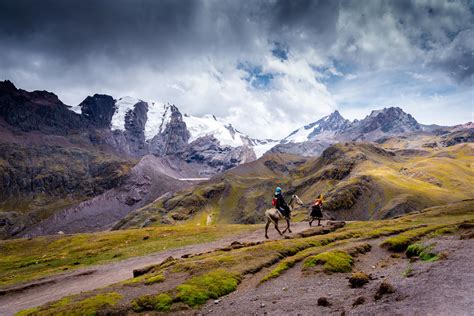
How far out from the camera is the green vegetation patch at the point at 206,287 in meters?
24.5

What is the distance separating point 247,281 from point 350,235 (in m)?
23.8

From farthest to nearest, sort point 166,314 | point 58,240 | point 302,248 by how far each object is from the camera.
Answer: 1. point 58,240
2. point 302,248
3. point 166,314

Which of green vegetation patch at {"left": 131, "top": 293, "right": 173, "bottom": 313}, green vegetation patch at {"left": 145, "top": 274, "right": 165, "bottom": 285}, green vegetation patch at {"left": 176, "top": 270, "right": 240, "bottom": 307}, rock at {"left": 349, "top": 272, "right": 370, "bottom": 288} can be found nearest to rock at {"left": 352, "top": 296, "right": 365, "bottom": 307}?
rock at {"left": 349, "top": 272, "right": 370, "bottom": 288}

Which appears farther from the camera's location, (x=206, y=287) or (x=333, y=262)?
(x=333, y=262)

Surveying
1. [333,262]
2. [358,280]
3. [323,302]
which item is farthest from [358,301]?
[333,262]

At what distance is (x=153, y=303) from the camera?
23859mm

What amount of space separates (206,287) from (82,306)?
8.83 meters

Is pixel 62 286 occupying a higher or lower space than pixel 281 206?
lower

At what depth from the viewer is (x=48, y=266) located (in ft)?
245

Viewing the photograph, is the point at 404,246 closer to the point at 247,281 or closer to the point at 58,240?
the point at 247,281

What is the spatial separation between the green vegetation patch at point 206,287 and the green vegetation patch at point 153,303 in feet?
3.30

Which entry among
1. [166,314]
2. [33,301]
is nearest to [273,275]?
[166,314]

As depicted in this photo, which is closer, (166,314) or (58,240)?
(166,314)

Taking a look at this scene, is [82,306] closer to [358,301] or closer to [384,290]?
[358,301]
